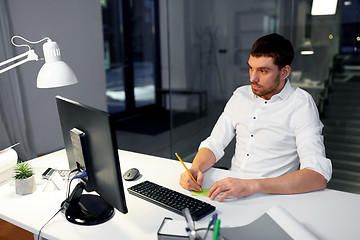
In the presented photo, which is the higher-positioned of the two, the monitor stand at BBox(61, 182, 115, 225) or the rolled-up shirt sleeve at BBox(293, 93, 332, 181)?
the rolled-up shirt sleeve at BBox(293, 93, 332, 181)

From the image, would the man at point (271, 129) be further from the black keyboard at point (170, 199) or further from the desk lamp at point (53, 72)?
the desk lamp at point (53, 72)

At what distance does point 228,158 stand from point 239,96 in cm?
152

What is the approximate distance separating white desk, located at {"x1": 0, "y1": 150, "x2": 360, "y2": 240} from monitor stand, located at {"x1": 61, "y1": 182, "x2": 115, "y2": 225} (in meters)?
0.02

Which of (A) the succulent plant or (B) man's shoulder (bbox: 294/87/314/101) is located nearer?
(A) the succulent plant

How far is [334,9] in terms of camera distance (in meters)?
2.59

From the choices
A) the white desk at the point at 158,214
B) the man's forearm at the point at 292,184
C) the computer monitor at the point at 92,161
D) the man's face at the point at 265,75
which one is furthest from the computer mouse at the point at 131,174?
the man's face at the point at 265,75

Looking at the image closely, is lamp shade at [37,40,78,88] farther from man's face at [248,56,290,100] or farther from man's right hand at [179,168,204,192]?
man's face at [248,56,290,100]

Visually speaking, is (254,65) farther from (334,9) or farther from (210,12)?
(210,12)

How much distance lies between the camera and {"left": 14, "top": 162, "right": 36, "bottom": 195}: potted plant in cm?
145

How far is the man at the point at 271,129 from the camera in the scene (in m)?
1.47

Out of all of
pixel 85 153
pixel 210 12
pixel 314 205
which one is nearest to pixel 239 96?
pixel 314 205

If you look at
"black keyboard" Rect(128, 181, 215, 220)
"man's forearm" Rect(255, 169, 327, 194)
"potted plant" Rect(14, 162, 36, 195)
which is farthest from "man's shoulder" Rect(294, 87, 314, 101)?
"potted plant" Rect(14, 162, 36, 195)

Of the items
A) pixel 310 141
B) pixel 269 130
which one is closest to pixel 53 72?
pixel 269 130

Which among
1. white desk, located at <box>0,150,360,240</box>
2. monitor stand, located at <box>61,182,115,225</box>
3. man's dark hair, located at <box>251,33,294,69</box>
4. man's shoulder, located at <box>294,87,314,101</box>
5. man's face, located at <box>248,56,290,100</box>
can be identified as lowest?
white desk, located at <box>0,150,360,240</box>
